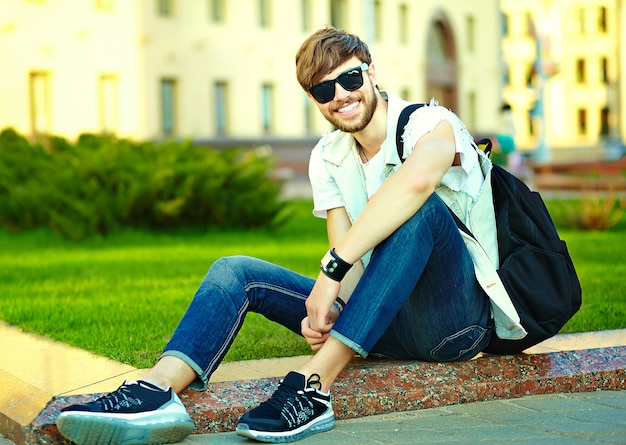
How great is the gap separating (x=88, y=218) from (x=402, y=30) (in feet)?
102

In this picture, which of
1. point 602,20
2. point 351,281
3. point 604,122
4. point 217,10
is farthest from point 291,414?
point 602,20

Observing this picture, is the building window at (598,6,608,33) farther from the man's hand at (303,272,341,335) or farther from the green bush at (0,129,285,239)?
the man's hand at (303,272,341,335)

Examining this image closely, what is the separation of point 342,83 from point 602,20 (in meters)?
81.8

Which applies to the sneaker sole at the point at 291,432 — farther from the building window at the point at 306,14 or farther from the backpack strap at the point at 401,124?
the building window at the point at 306,14

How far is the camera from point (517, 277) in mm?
3967

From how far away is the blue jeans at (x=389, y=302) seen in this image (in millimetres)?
3721

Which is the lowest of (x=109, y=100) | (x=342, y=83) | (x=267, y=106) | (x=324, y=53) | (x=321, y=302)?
(x=267, y=106)

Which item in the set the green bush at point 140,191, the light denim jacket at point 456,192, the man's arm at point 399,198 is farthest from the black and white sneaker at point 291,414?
the green bush at point 140,191

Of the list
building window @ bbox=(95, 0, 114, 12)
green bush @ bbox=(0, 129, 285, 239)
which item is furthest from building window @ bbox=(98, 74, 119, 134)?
green bush @ bbox=(0, 129, 285, 239)

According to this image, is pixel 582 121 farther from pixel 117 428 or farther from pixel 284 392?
pixel 117 428

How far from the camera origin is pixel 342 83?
3.99 meters

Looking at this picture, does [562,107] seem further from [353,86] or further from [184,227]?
[353,86]

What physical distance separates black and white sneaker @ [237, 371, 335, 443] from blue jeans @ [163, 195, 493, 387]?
0.21m

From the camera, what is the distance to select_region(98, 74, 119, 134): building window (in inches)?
1091
